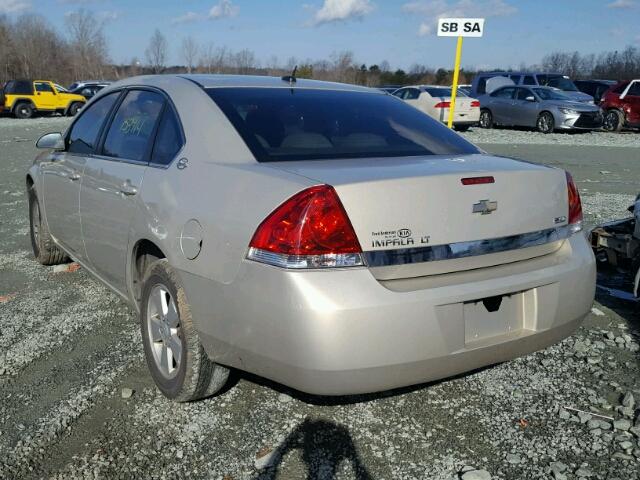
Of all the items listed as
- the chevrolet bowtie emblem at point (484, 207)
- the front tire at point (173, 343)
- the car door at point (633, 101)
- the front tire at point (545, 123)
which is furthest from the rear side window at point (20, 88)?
the chevrolet bowtie emblem at point (484, 207)

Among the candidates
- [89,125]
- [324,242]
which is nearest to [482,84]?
[89,125]

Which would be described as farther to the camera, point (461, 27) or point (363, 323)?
point (461, 27)

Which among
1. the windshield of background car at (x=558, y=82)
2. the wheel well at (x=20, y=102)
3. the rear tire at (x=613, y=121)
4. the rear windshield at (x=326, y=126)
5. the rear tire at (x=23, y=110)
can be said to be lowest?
the rear tire at (x=23, y=110)

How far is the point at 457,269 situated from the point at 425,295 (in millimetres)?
222

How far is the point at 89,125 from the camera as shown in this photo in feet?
13.9

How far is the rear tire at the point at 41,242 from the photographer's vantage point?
511 cm

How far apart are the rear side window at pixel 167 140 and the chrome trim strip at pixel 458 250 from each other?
1.28 meters

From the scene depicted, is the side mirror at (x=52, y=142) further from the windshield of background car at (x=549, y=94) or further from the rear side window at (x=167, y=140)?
the windshield of background car at (x=549, y=94)

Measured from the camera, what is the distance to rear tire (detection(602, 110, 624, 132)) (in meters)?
19.6

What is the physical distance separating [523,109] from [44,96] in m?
21.8

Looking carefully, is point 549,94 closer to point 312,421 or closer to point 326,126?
point 326,126

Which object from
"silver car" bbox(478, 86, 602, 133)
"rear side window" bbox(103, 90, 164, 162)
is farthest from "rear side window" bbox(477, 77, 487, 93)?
"rear side window" bbox(103, 90, 164, 162)

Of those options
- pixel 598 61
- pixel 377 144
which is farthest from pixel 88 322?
pixel 598 61

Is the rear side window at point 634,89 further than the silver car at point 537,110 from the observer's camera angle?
Yes
